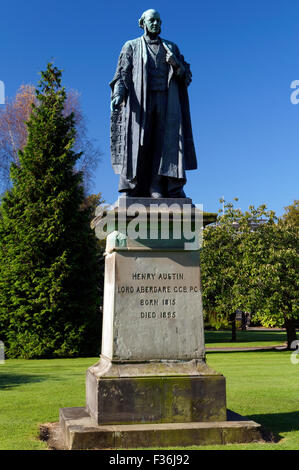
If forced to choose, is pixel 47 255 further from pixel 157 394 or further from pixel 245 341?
pixel 245 341

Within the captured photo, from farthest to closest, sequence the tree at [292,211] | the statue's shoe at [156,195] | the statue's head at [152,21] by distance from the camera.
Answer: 1. the tree at [292,211]
2. the statue's head at [152,21]
3. the statue's shoe at [156,195]

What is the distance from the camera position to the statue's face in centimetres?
717

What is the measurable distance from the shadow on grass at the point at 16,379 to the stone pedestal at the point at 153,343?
18.8ft

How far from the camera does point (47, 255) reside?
22.0m

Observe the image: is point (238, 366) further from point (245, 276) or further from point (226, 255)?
point (226, 255)

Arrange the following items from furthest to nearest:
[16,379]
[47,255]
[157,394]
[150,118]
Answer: [47,255] < [16,379] < [150,118] < [157,394]

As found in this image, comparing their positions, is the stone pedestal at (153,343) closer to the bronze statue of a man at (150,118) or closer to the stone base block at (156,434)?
the stone base block at (156,434)

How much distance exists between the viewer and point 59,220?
71.7 ft

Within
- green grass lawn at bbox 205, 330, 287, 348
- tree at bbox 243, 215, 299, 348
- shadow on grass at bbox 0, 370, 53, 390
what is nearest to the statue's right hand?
shadow on grass at bbox 0, 370, 53, 390

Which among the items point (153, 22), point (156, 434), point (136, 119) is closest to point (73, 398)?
point (156, 434)

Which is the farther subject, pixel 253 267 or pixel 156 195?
pixel 253 267

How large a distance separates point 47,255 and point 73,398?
12.5m

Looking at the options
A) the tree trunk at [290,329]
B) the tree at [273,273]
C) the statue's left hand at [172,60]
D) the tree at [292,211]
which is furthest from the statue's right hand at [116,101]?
the tree at [292,211]

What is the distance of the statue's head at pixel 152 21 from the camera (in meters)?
7.17
